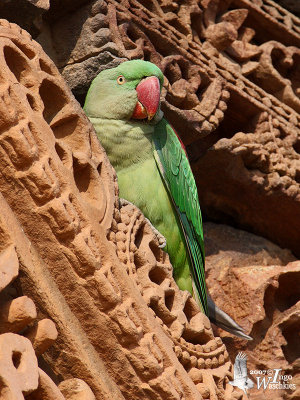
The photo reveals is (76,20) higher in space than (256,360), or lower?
higher

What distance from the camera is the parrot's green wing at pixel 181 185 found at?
10.8 ft

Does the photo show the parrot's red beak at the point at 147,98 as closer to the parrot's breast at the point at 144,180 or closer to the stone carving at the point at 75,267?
the parrot's breast at the point at 144,180

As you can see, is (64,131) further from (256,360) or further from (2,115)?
(256,360)

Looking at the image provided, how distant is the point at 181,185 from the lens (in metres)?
3.39

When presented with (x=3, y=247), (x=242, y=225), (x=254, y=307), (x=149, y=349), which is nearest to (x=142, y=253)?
(x=149, y=349)

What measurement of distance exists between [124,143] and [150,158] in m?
0.15

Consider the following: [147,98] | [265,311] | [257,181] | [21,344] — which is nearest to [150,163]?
[147,98]

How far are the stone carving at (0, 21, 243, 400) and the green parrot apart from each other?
30.8 inches

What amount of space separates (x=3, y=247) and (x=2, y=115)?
16.7 inches

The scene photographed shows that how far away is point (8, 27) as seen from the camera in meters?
2.48

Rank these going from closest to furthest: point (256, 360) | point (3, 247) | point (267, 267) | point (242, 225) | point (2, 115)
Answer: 1. point (3, 247)
2. point (2, 115)
3. point (256, 360)
4. point (267, 267)
5. point (242, 225)

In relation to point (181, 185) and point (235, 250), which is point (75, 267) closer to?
point (181, 185)

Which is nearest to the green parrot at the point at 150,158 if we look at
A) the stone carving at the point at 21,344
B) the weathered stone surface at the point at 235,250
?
the weathered stone surface at the point at 235,250

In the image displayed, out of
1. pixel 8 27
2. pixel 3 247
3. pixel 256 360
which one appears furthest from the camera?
pixel 256 360
